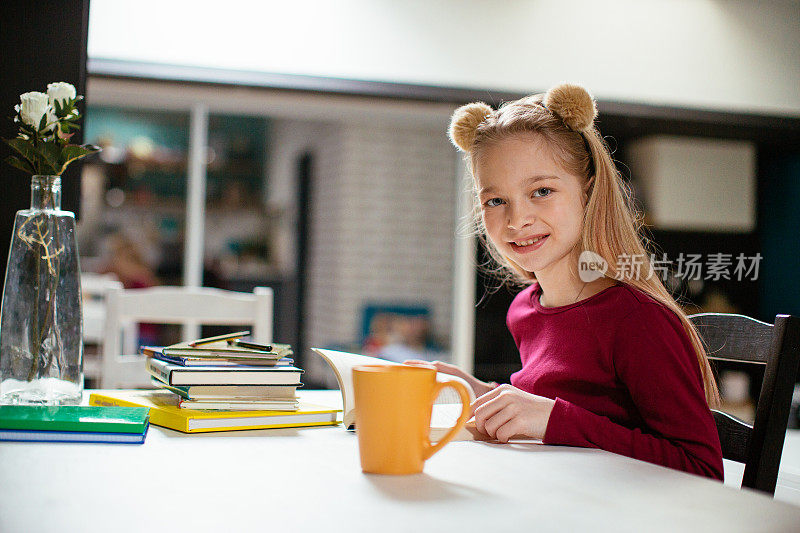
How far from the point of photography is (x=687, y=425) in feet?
3.08

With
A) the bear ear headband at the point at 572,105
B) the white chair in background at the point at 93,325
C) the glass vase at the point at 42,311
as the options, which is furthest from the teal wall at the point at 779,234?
the glass vase at the point at 42,311

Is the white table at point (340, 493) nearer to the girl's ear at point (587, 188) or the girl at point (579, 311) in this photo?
the girl at point (579, 311)

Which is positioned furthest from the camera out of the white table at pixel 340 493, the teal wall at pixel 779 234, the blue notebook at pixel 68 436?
the teal wall at pixel 779 234

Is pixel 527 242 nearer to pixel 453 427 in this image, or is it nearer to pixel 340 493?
pixel 453 427

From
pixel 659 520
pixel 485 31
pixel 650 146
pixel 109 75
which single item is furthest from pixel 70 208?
pixel 650 146

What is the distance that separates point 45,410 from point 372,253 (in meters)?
4.91

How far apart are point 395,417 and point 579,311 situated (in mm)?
A: 508

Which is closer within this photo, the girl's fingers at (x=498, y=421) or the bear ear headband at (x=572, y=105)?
the girl's fingers at (x=498, y=421)

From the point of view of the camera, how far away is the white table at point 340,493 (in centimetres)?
58

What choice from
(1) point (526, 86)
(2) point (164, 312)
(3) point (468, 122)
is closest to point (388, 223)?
(1) point (526, 86)

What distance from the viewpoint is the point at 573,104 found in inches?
46.3

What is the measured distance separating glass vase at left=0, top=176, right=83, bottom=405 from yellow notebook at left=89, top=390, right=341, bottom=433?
78 mm

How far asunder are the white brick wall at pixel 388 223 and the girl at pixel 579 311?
14.6 ft

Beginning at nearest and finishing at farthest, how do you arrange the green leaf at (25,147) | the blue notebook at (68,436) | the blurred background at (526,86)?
1. the blue notebook at (68,436)
2. the green leaf at (25,147)
3. the blurred background at (526,86)
